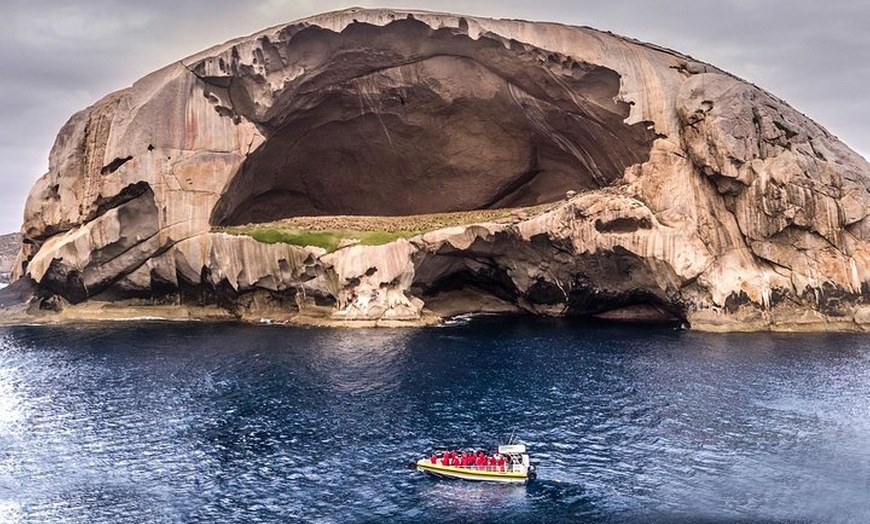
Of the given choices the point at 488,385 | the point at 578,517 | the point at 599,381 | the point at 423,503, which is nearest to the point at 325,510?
the point at 423,503

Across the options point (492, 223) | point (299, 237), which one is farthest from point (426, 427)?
point (299, 237)

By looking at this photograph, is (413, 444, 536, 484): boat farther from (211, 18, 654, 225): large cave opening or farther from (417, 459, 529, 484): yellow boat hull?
(211, 18, 654, 225): large cave opening

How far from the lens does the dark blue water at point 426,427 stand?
32.1 m

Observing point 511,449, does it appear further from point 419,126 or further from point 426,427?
point 419,126

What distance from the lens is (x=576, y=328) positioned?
2911 inches

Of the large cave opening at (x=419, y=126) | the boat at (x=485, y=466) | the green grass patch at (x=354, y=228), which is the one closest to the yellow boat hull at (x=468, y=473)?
the boat at (x=485, y=466)

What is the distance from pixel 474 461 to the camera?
35.9 metres

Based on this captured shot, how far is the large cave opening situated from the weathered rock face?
28 centimetres

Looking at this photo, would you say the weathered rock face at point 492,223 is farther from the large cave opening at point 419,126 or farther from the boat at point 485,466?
the boat at point 485,466

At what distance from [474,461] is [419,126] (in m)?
58.2

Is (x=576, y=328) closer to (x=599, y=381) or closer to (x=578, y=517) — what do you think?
(x=599, y=381)

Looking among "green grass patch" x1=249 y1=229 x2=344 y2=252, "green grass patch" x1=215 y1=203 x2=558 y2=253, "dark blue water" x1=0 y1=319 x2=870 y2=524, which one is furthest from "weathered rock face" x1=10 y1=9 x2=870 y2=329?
"dark blue water" x1=0 y1=319 x2=870 y2=524

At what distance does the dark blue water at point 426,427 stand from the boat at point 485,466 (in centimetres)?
60

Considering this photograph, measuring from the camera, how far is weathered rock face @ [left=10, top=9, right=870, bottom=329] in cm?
7062
